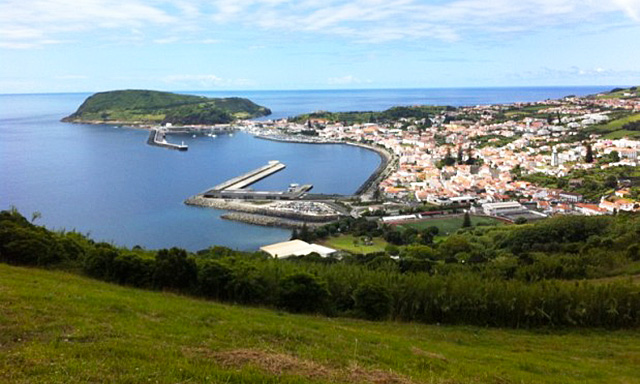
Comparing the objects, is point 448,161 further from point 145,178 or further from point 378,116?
point 378,116

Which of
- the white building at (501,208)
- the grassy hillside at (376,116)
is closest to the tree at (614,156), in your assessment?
the white building at (501,208)

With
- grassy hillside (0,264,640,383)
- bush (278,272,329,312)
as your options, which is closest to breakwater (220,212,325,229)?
bush (278,272,329,312)

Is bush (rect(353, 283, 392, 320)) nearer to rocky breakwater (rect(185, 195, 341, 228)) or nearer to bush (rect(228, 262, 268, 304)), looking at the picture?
bush (rect(228, 262, 268, 304))

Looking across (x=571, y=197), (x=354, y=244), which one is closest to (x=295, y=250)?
(x=354, y=244)

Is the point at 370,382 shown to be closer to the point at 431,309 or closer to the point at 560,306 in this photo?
the point at 431,309

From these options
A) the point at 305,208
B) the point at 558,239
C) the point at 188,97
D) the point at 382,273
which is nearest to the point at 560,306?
the point at 382,273

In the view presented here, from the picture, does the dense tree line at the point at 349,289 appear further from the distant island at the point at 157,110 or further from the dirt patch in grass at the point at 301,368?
the distant island at the point at 157,110
